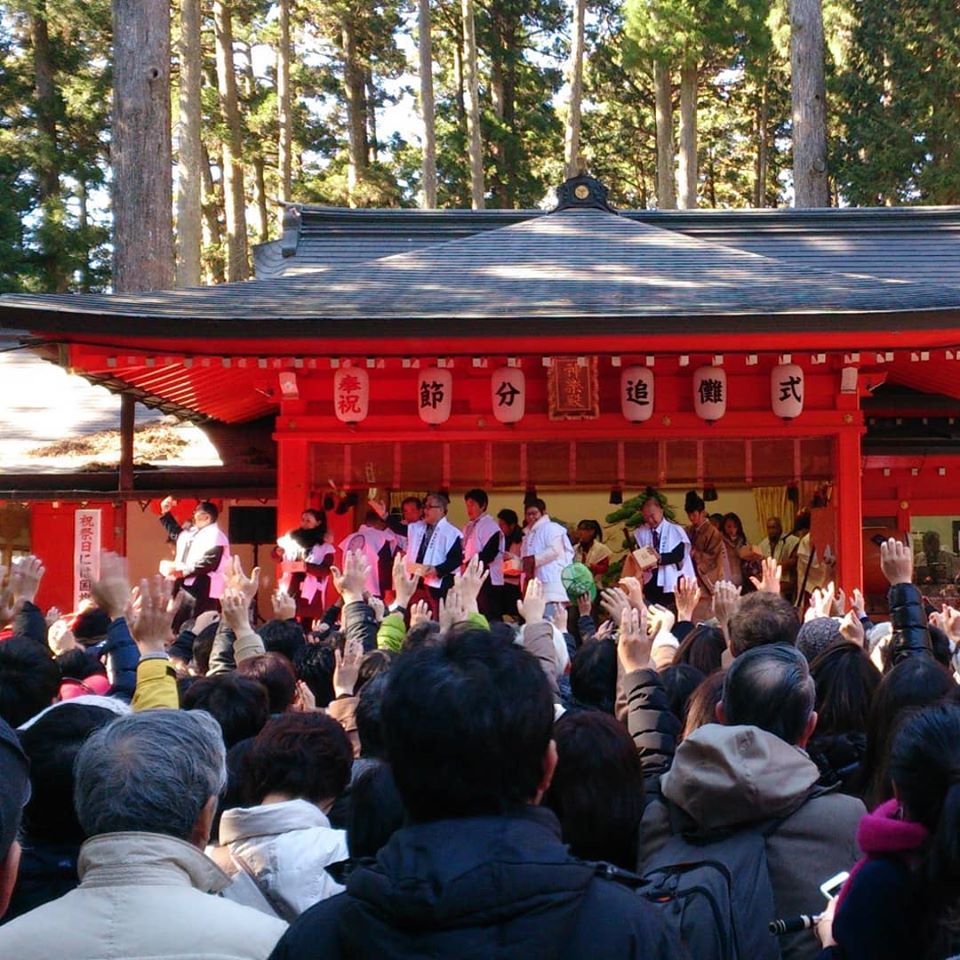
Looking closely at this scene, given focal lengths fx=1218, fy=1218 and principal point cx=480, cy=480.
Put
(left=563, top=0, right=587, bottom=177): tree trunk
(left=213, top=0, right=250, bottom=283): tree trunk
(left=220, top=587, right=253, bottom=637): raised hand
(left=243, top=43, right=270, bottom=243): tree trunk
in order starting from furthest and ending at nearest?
1. (left=243, top=43, right=270, bottom=243): tree trunk
2. (left=213, top=0, right=250, bottom=283): tree trunk
3. (left=563, top=0, right=587, bottom=177): tree trunk
4. (left=220, top=587, right=253, bottom=637): raised hand

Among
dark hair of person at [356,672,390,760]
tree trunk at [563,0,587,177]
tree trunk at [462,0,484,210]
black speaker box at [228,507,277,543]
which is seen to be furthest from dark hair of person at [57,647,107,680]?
tree trunk at [462,0,484,210]

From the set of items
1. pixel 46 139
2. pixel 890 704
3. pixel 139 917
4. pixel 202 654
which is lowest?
pixel 202 654

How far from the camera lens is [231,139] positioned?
83.8 feet

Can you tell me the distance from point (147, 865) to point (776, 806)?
1166 millimetres

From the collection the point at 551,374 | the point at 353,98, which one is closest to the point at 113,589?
the point at 551,374

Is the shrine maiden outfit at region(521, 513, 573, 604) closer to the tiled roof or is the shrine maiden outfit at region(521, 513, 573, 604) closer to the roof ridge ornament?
the tiled roof

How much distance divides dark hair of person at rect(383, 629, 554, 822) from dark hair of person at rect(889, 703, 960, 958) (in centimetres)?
62

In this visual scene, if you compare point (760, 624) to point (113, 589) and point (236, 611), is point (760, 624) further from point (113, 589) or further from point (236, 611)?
point (113, 589)

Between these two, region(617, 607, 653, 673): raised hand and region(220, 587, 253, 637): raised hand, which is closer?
region(617, 607, 653, 673): raised hand

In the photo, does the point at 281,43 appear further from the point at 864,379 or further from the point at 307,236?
the point at 864,379

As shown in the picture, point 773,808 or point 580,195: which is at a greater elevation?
point 580,195

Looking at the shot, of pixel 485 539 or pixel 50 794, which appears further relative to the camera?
pixel 485 539

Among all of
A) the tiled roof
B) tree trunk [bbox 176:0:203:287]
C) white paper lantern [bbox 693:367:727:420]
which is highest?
tree trunk [bbox 176:0:203:287]

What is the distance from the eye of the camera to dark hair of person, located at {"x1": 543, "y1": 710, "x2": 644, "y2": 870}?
8.58 ft
